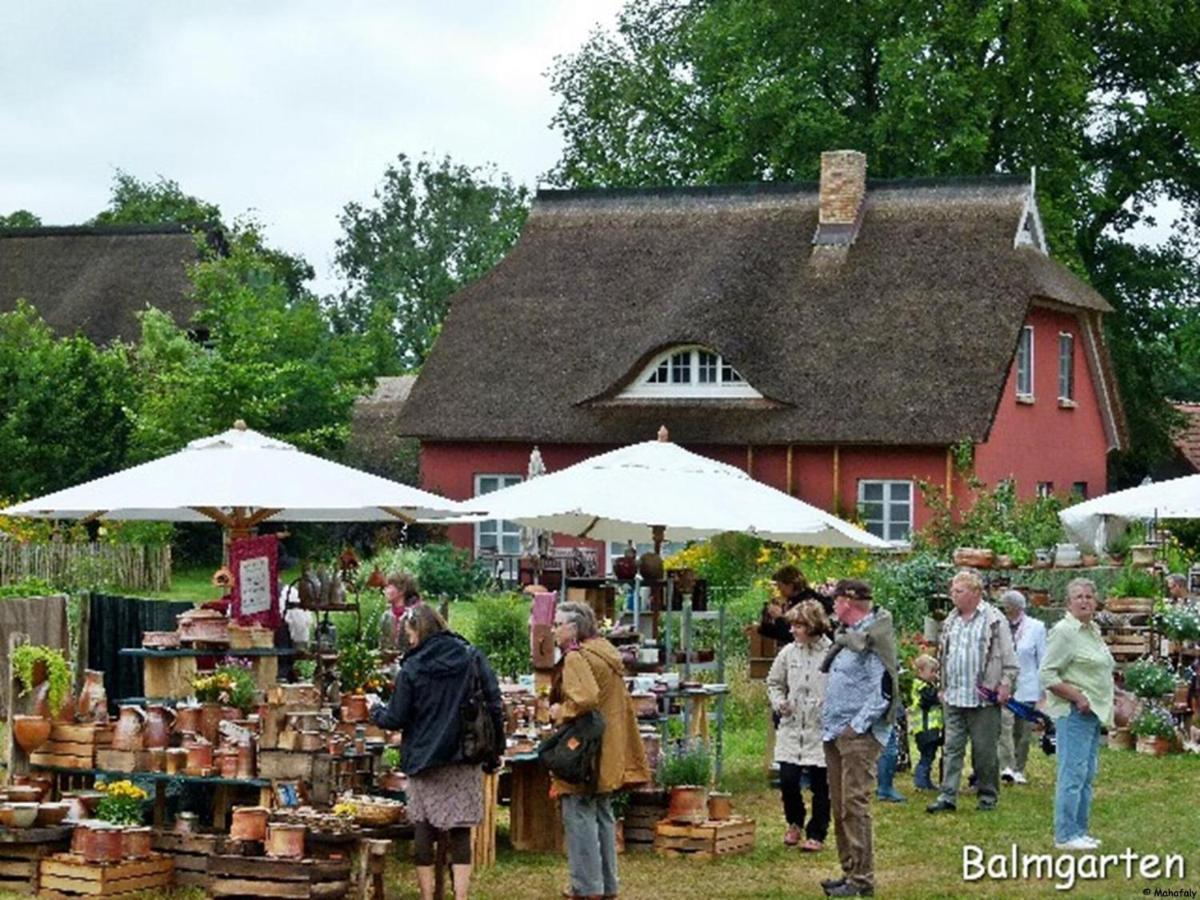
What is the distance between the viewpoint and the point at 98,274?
49812 millimetres

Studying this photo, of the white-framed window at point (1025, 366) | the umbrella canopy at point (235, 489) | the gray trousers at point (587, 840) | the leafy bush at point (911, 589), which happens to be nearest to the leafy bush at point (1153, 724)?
the leafy bush at point (911, 589)

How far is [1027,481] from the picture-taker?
119 feet

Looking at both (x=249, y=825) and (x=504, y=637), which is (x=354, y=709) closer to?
(x=249, y=825)

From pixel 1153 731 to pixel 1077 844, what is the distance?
261 inches

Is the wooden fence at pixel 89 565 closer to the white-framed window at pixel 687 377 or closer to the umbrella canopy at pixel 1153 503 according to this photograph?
the white-framed window at pixel 687 377

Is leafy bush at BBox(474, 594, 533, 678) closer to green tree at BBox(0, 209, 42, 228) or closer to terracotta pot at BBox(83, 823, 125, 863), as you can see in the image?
terracotta pot at BBox(83, 823, 125, 863)

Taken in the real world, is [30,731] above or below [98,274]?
below

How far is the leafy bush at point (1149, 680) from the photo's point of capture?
808 inches

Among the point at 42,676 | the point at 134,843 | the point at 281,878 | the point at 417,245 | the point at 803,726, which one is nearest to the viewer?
the point at 281,878

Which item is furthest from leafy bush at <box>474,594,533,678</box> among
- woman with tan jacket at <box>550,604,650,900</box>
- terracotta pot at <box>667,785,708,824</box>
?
woman with tan jacket at <box>550,604,650,900</box>

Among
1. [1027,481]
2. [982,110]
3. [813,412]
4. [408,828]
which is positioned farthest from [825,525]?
[982,110]

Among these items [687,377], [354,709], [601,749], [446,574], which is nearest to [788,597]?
[354,709]

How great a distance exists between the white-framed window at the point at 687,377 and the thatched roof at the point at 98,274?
48.4ft

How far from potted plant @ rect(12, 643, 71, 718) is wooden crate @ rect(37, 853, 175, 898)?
1165mm
